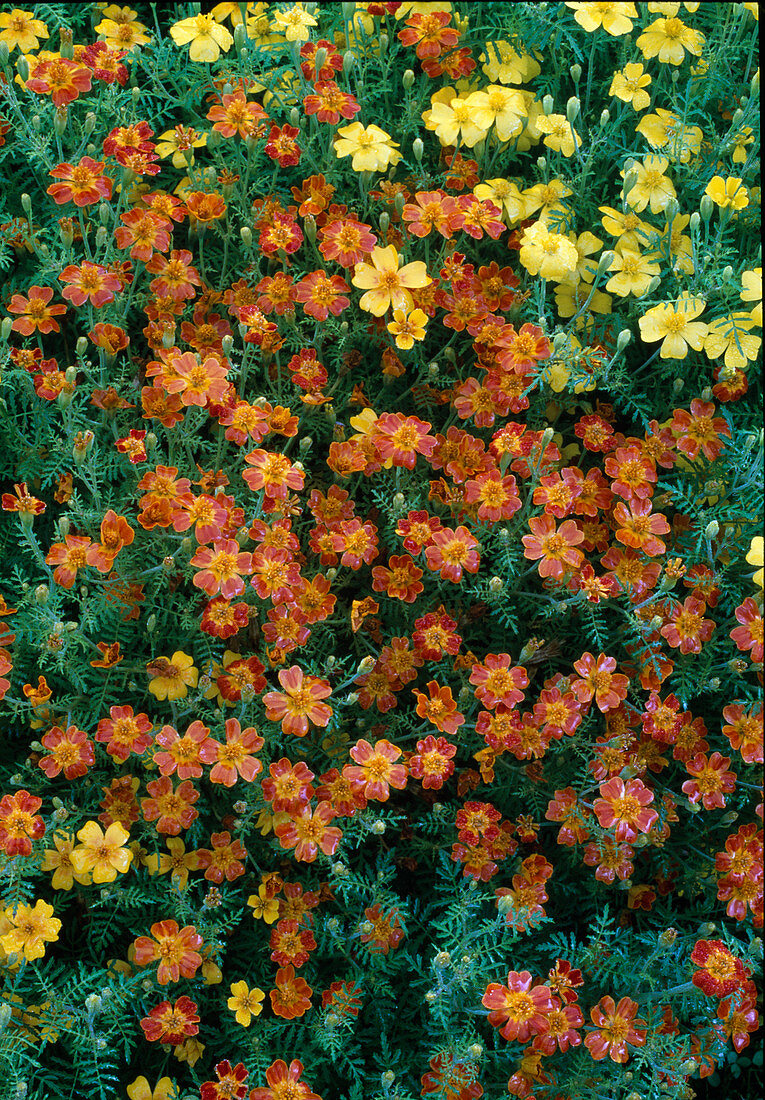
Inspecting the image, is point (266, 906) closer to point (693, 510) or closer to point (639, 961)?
point (639, 961)

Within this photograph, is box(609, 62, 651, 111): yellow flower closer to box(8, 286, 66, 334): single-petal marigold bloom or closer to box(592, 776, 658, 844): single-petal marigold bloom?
box(8, 286, 66, 334): single-petal marigold bloom

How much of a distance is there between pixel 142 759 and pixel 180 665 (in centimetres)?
19

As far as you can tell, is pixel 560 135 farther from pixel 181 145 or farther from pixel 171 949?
pixel 171 949

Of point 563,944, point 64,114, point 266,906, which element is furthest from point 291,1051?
point 64,114

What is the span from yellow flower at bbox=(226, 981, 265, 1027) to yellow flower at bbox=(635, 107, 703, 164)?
1852 mm

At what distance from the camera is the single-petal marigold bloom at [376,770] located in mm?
1756

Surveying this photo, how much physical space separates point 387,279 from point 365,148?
0.31 meters

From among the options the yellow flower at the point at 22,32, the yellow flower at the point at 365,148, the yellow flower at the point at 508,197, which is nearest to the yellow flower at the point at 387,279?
the yellow flower at the point at 365,148

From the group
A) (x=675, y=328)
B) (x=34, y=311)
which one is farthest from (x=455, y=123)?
(x=34, y=311)

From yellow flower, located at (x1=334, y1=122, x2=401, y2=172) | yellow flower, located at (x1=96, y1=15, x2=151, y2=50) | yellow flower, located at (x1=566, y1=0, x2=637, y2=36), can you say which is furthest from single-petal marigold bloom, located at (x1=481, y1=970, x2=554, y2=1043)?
yellow flower, located at (x1=96, y1=15, x2=151, y2=50)

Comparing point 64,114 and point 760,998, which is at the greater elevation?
point 64,114

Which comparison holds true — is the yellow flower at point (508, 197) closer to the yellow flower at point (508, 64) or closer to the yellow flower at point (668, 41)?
the yellow flower at point (508, 64)

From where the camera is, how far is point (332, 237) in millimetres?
2074

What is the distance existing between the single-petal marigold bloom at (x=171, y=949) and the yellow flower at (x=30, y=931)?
0.48 feet
